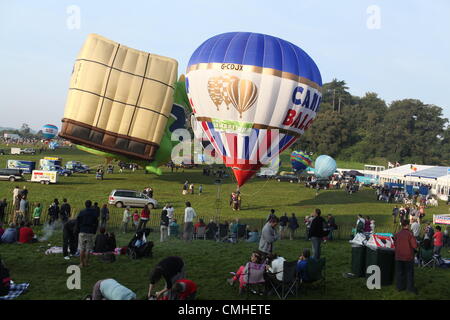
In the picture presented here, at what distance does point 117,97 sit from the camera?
115 ft

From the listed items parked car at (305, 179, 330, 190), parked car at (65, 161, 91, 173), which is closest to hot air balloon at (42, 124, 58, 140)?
parked car at (65, 161, 91, 173)

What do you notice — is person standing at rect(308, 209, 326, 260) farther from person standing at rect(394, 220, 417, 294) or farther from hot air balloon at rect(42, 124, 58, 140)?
hot air balloon at rect(42, 124, 58, 140)

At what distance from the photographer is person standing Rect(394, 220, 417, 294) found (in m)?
9.38

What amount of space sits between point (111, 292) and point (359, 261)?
6.21 metres

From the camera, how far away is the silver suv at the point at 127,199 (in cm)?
2862

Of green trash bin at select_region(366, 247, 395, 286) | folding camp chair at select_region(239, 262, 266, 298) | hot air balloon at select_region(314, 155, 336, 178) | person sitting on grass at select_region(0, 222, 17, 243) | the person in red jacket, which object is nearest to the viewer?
folding camp chair at select_region(239, 262, 266, 298)

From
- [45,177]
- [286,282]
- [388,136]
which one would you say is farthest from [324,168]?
[388,136]

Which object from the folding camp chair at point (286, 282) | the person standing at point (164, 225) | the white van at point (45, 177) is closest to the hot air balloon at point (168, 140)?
the white van at point (45, 177)

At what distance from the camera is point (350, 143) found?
342 ft

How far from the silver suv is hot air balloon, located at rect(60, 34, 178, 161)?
787 cm

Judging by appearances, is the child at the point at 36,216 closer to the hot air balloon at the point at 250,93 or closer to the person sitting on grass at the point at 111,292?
the hot air balloon at the point at 250,93

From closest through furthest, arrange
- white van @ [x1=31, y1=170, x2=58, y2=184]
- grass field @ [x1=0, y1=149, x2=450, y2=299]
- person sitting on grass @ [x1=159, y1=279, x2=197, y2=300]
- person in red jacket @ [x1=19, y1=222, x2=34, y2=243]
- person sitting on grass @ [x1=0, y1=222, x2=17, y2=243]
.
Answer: person sitting on grass @ [x1=159, y1=279, x2=197, y2=300] → grass field @ [x1=0, y1=149, x2=450, y2=299] → person sitting on grass @ [x1=0, y1=222, x2=17, y2=243] → person in red jacket @ [x1=19, y1=222, x2=34, y2=243] → white van @ [x1=31, y1=170, x2=58, y2=184]

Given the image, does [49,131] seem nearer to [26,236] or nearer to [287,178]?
[287,178]

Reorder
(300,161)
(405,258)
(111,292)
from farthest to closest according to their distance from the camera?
(300,161) → (405,258) → (111,292)
